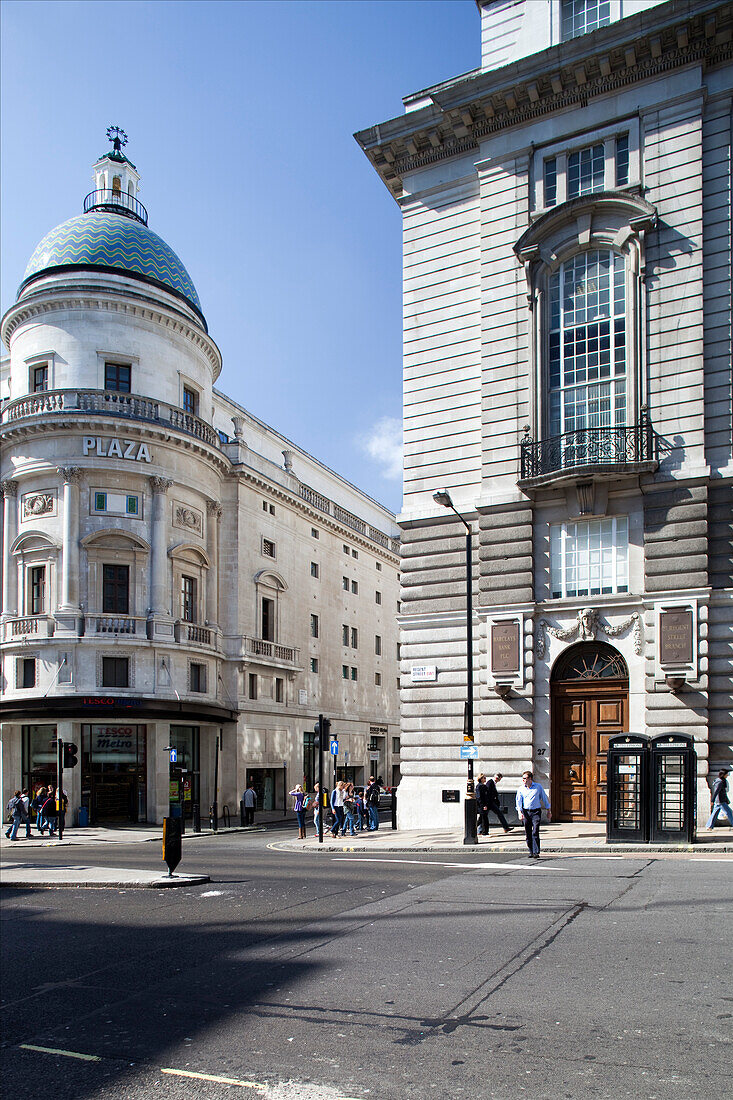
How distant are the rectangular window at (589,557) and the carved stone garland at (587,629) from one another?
0.73 meters

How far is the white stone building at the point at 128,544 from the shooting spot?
40344 millimetres

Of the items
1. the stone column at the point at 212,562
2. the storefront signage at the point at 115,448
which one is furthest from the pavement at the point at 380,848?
the storefront signage at the point at 115,448

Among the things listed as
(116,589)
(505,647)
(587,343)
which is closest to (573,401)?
(587,343)

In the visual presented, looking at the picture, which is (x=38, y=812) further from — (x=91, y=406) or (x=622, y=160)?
(x=622, y=160)

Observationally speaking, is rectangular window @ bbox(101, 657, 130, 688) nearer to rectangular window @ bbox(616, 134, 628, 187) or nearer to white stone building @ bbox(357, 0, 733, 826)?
white stone building @ bbox(357, 0, 733, 826)

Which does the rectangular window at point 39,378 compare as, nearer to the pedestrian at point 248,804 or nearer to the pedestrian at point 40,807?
the pedestrian at point 40,807

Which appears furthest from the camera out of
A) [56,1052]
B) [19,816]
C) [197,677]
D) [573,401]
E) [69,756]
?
[197,677]

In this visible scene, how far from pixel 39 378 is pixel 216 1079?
41073mm

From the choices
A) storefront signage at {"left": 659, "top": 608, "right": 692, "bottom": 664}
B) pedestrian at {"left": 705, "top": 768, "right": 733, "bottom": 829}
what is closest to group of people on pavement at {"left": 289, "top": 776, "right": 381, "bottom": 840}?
storefront signage at {"left": 659, "top": 608, "right": 692, "bottom": 664}

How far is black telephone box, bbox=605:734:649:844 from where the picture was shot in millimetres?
20922

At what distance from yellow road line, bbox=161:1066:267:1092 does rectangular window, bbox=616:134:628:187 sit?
86.1 feet

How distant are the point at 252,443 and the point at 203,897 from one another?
142 ft

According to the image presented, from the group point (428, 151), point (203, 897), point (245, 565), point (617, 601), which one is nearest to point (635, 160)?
point (428, 151)

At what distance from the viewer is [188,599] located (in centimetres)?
4466
